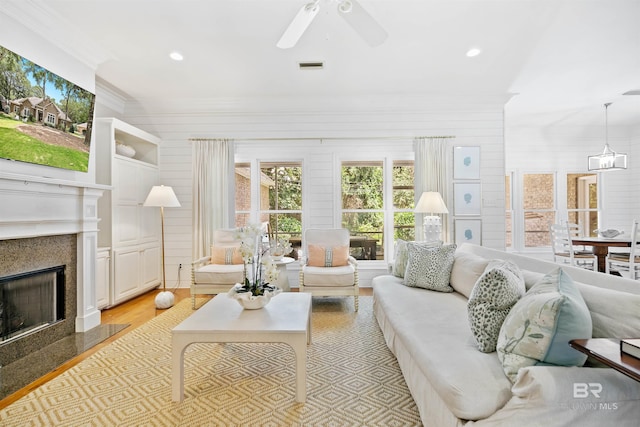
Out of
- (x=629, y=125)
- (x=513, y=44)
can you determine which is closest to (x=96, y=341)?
(x=513, y=44)

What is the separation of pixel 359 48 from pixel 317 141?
1731 mm

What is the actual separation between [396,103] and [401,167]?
0.95 m

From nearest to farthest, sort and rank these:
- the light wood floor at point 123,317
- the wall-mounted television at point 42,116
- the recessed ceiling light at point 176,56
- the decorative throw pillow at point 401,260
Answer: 1. the light wood floor at point 123,317
2. the wall-mounted television at point 42,116
3. the decorative throw pillow at point 401,260
4. the recessed ceiling light at point 176,56

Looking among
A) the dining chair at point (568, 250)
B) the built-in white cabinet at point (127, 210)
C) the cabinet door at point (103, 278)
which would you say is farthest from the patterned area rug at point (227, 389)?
the dining chair at point (568, 250)

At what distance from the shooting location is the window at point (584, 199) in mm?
6023

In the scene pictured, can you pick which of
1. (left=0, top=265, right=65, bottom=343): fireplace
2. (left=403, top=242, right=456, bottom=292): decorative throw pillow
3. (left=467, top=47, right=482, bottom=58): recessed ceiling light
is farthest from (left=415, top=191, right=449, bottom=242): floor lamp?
(left=0, top=265, right=65, bottom=343): fireplace

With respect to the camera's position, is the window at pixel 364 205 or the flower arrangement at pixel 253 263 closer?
the flower arrangement at pixel 253 263

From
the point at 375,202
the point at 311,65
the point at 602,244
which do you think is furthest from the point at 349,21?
the point at 602,244

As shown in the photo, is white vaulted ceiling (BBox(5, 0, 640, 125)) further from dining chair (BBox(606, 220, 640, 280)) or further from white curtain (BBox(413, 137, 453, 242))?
dining chair (BBox(606, 220, 640, 280))

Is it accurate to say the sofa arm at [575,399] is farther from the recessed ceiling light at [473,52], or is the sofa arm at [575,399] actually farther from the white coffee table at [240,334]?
the recessed ceiling light at [473,52]

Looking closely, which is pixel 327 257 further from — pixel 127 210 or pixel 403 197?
pixel 127 210

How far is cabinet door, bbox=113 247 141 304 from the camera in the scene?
3.80m

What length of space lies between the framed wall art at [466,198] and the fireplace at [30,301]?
481 cm

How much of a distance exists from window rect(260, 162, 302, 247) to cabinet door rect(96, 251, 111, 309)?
209 cm
